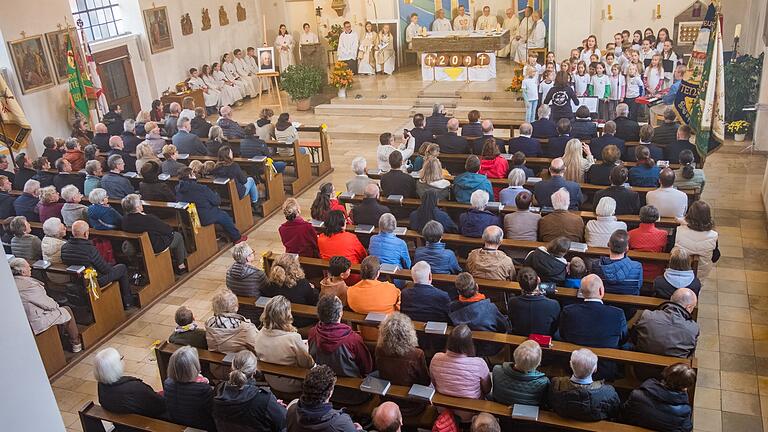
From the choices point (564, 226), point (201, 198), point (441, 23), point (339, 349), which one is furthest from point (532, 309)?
point (441, 23)

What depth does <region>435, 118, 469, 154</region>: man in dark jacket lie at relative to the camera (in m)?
9.90

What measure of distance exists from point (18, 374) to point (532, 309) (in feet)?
12.2

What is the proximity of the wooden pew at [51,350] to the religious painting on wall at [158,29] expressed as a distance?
10593mm

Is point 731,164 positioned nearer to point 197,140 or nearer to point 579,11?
point 579,11

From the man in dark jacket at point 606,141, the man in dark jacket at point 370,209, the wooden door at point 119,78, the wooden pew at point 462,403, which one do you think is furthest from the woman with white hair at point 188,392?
the wooden door at point 119,78

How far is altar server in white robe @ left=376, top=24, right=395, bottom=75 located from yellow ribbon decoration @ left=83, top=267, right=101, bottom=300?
1218 centimetres

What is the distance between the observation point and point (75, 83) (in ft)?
44.3

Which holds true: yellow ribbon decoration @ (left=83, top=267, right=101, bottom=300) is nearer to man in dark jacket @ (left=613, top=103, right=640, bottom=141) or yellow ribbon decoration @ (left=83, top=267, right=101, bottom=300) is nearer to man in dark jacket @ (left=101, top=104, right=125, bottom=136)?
man in dark jacket @ (left=101, top=104, right=125, bottom=136)

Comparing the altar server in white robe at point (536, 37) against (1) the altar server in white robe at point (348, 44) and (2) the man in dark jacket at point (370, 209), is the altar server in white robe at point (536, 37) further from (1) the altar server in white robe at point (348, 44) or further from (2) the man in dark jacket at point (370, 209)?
(2) the man in dark jacket at point (370, 209)

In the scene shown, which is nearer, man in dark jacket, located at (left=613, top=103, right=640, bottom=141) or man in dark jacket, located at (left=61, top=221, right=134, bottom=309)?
man in dark jacket, located at (left=61, top=221, right=134, bottom=309)

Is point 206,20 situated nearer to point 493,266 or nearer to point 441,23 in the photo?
point 441,23

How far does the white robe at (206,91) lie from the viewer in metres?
16.8

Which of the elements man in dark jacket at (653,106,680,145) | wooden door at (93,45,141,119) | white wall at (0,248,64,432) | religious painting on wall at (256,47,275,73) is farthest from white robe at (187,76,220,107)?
white wall at (0,248,64,432)

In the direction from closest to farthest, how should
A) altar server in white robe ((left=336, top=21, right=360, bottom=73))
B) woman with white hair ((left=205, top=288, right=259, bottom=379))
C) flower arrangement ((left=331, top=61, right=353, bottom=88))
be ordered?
woman with white hair ((left=205, top=288, right=259, bottom=379)) → flower arrangement ((left=331, top=61, right=353, bottom=88)) → altar server in white robe ((left=336, top=21, right=360, bottom=73))
